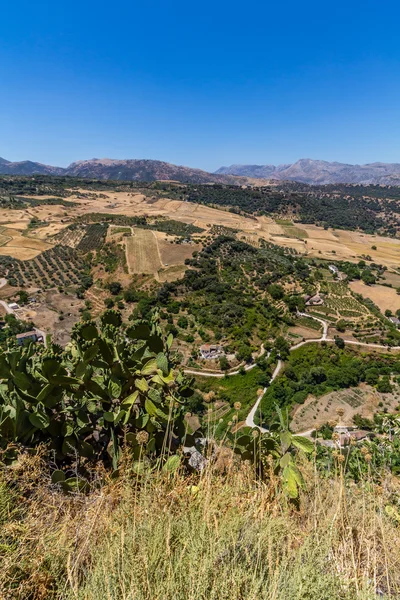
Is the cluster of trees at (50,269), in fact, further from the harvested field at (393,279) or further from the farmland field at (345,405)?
the harvested field at (393,279)

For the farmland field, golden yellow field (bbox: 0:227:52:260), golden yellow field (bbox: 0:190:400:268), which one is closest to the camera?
the farmland field

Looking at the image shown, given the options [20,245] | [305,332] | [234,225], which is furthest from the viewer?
[234,225]

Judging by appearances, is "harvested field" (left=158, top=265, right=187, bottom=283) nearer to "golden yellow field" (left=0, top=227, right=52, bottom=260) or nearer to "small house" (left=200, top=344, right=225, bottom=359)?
"small house" (left=200, top=344, right=225, bottom=359)

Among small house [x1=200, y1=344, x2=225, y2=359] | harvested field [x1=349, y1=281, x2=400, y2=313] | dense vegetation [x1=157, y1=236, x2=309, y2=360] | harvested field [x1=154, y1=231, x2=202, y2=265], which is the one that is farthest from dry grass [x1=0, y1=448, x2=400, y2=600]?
harvested field [x1=349, y1=281, x2=400, y2=313]

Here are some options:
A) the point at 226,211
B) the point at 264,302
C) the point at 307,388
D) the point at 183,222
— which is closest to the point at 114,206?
the point at 183,222

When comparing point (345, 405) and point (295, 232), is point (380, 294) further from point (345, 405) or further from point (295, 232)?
point (295, 232)

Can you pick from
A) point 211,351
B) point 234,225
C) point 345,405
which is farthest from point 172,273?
point 234,225
